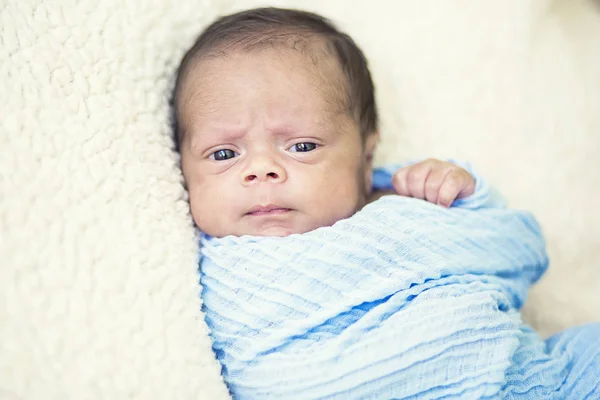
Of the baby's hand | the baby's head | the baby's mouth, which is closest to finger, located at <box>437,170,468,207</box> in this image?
the baby's hand

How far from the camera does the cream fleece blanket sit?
80cm

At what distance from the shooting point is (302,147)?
1088mm

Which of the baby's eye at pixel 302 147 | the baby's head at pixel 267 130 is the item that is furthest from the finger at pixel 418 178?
the baby's eye at pixel 302 147

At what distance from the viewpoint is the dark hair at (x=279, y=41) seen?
1.12m

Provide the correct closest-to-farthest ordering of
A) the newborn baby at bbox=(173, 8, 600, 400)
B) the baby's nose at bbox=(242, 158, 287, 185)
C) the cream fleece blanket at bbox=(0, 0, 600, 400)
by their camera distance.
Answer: the cream fleece blanket at bbox=(0, 0, 600, 400)
the newborn baby at bbox=(173, 8, 600, 400)
the baby's nose at bbox=(242, 158, 287, 185)

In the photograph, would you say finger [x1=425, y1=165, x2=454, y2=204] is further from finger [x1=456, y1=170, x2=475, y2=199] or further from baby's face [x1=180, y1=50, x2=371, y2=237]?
baby's face [x1=180, y1=50, x2=371, y2=237]

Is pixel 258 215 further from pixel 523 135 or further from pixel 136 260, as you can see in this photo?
pixel 523 135

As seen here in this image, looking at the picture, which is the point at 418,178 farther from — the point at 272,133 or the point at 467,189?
the point at 272,133

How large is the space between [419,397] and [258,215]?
39cm

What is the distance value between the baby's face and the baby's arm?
0.13 m

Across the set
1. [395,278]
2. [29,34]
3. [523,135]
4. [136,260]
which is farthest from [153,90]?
[523,135]

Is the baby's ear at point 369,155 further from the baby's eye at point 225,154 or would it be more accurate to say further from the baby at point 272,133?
the baby's eye at point 225,154

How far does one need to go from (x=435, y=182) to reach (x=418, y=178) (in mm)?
34

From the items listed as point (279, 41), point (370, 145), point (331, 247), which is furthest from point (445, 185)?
point (279, 41)
